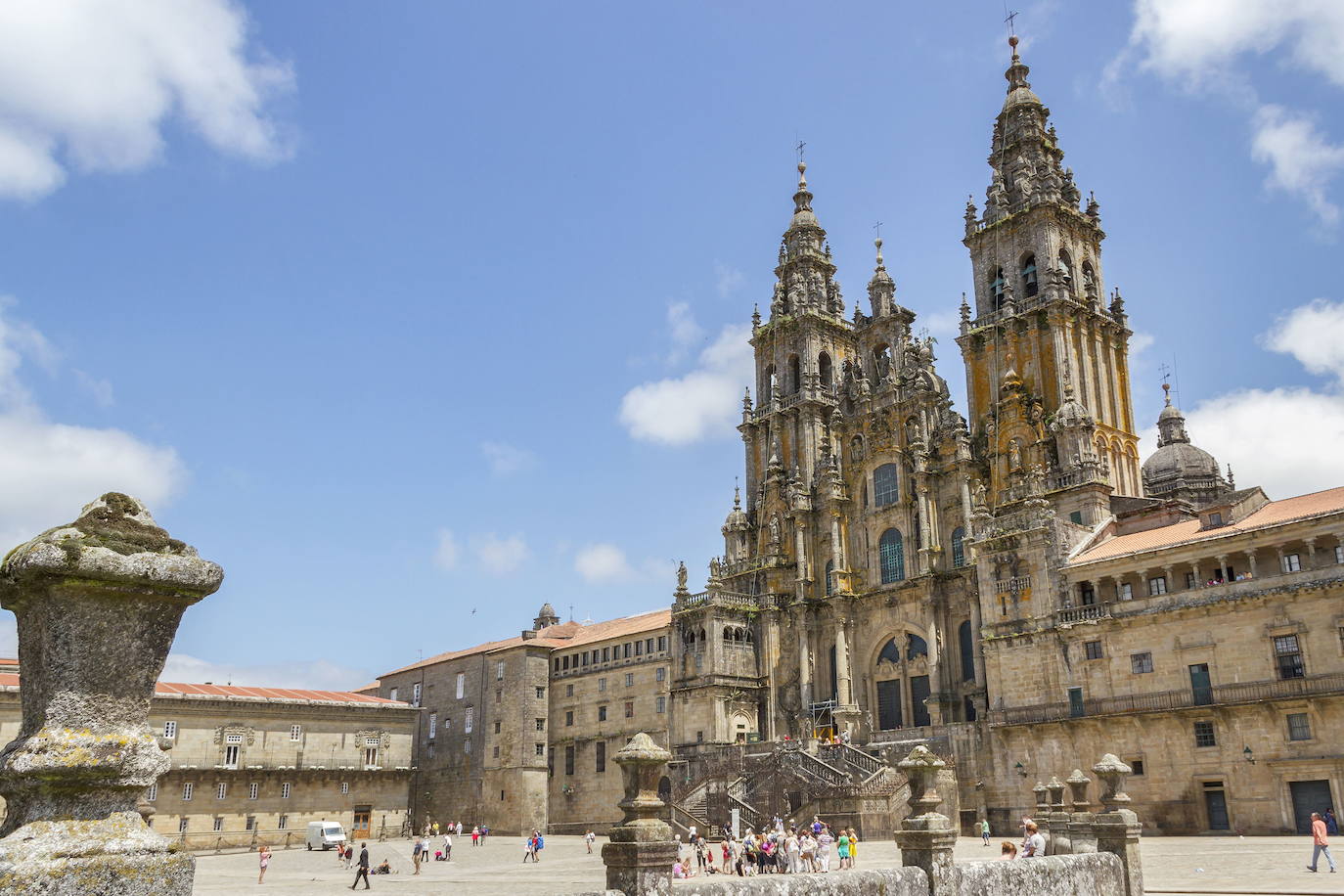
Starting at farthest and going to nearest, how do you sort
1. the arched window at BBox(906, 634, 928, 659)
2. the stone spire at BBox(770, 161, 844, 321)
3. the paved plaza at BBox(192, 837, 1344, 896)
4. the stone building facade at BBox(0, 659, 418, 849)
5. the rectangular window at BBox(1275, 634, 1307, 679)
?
the stone spire at BBox(770, 161, 844, 321), the stone building facade at BBox(0, 659, 418, 849), the arched window at BBox(906, 634, 928, 659), the rectangular window at BBox(1275, 634, 1307, 679), the paved plaza at BBox(192, 837, 1344, 896)

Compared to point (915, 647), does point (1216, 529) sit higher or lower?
higher

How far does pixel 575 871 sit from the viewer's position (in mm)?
37812

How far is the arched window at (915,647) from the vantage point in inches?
2200

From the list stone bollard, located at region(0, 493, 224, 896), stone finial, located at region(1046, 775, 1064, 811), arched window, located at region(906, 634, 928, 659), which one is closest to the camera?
stone bollard, located at region(0, 493, 224, 896)

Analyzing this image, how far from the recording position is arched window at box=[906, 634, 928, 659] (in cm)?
5588

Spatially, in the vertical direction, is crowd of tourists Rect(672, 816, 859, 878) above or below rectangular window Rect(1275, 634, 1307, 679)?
below

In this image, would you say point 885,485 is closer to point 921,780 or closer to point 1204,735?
point 1204,735

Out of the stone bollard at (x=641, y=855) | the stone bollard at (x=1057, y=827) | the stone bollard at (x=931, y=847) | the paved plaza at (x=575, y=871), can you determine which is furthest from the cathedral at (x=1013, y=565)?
the stone bollard at (x=641, y=855)

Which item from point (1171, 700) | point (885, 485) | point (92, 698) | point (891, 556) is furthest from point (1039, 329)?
point (92, 698)

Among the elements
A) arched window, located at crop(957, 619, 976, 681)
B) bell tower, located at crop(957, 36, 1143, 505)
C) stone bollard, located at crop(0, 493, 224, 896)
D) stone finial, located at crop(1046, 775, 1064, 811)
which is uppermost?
bell tower, located at crop(957, 36, 1143, 505)

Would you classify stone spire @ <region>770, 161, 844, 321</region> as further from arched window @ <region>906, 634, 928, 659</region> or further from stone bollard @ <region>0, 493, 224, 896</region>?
stone bollard @ <region>0, 493, 224, 896</region>

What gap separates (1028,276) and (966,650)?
793 inches

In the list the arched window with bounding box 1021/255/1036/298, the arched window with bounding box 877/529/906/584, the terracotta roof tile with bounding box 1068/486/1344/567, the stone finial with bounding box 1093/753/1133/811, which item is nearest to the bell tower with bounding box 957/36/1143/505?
the arched window with bounding box 1021/255/1036/298

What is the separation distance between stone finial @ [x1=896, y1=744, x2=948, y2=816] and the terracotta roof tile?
2737 centimetres
